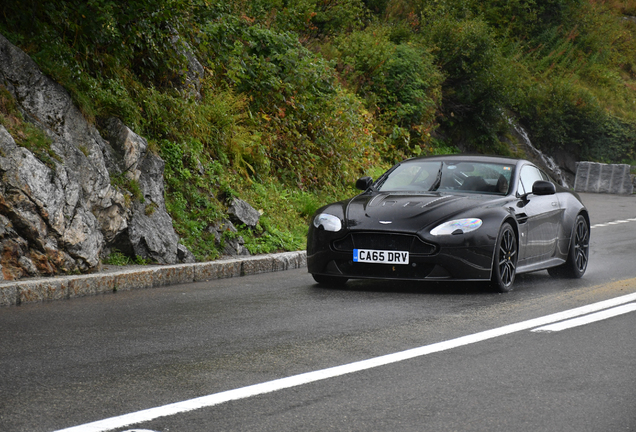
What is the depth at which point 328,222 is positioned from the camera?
8938 mm

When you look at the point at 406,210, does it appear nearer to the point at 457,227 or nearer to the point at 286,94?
the point at 457,227

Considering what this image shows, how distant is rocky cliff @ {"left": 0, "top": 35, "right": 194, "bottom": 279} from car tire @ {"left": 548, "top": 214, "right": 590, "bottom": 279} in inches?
178

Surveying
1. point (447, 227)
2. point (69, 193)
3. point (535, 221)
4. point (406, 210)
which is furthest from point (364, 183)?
point (69, 193)

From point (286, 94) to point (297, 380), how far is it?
12.0m

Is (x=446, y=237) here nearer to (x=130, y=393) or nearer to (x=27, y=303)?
(x=27, y=303)

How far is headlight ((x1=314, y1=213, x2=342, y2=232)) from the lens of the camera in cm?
882

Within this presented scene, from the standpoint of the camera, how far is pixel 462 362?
18.0 ft

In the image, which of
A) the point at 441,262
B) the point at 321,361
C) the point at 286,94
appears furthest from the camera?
the point at 286,94

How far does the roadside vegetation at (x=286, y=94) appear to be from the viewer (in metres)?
11.0

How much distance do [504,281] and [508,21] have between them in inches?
1121

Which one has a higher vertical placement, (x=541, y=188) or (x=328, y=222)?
(x=541, y=188)

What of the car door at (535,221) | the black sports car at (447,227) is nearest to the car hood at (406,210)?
the black sports car at (447,227)

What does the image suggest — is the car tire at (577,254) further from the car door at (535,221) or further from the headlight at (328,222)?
the headlight at (328,222)

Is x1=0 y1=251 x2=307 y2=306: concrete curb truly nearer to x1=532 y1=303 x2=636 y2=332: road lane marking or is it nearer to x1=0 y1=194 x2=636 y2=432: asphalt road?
x1=0 y1=194 x2=636 y2=432: asphalt road
